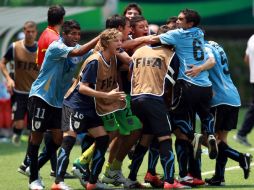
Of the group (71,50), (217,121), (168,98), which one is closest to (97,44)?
(71,50)

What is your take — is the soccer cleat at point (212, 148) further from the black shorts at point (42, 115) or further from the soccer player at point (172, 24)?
the black shorts at point (42, 115)

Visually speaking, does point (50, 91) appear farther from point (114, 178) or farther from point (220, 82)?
point (220, 82)

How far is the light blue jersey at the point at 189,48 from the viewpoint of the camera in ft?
40.0

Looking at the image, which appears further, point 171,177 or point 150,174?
point 150,174

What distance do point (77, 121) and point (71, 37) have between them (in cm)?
104

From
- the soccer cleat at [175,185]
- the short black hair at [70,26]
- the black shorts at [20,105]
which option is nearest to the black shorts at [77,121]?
the short black hair at [70,26]

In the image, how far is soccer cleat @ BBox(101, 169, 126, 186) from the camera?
1264 cm

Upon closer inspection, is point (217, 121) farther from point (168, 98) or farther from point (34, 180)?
point (34, 180)

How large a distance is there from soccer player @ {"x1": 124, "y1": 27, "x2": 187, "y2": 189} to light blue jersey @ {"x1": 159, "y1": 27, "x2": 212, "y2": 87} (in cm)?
14

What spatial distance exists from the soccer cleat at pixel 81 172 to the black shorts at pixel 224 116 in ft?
5.68

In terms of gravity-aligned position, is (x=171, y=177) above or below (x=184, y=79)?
below

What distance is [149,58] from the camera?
475 inches

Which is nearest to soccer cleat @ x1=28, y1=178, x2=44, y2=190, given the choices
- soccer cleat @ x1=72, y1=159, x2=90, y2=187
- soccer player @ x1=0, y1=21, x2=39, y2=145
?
soccer cleat @ x1=72, y1=159, x2=90, y2=187

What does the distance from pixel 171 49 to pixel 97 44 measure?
89 centimetres
